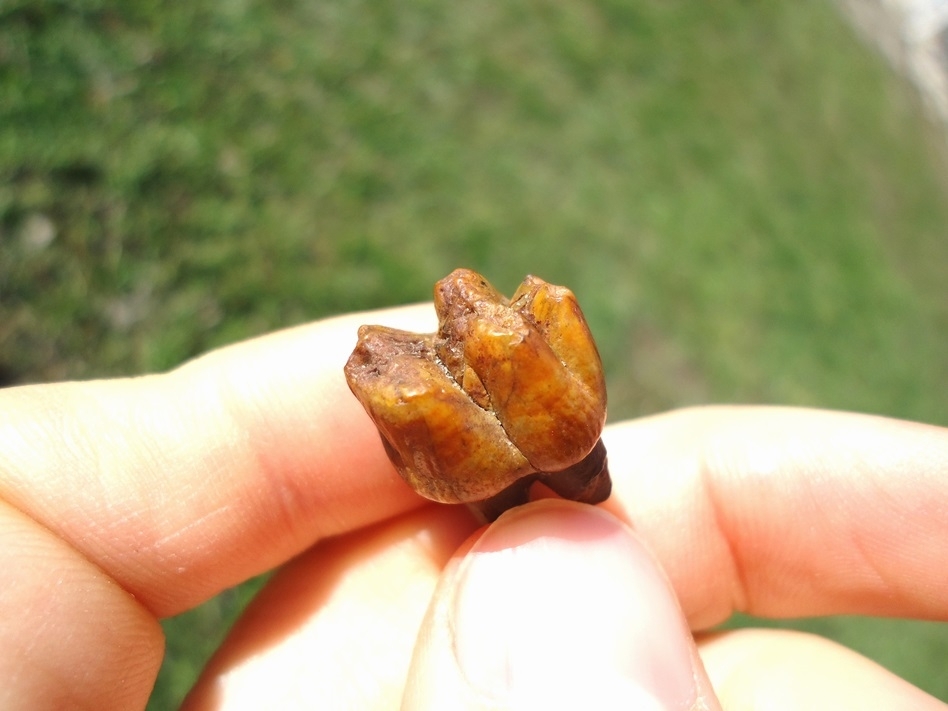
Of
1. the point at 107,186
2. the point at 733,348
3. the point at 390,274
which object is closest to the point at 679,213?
the point at 733,348

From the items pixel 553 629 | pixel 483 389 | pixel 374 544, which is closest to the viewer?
pixel 483 389

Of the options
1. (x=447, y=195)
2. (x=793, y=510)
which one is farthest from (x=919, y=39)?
(x=793, y=510)

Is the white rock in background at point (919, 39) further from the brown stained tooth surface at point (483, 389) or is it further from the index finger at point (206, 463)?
the brown stained tooth surface at point (483, 389)

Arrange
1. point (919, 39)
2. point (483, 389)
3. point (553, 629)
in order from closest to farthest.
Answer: point (483, 389)
point (553, 629)
point (919, 39)

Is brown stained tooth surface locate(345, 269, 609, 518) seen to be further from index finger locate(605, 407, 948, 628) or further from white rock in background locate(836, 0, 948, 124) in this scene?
white rock in background locate(836, 0, 948, 124)

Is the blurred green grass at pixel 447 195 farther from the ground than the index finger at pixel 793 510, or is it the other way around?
the blurred green grass at pixel 447 195

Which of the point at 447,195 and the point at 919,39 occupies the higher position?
the point at 919,39

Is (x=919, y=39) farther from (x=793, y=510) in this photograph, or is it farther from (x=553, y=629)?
(x=553, y=629)

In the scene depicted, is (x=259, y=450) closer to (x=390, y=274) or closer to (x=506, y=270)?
(x=390, y=274)

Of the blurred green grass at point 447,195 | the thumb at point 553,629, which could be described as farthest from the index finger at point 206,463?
the blurred green grass at point 447,195
